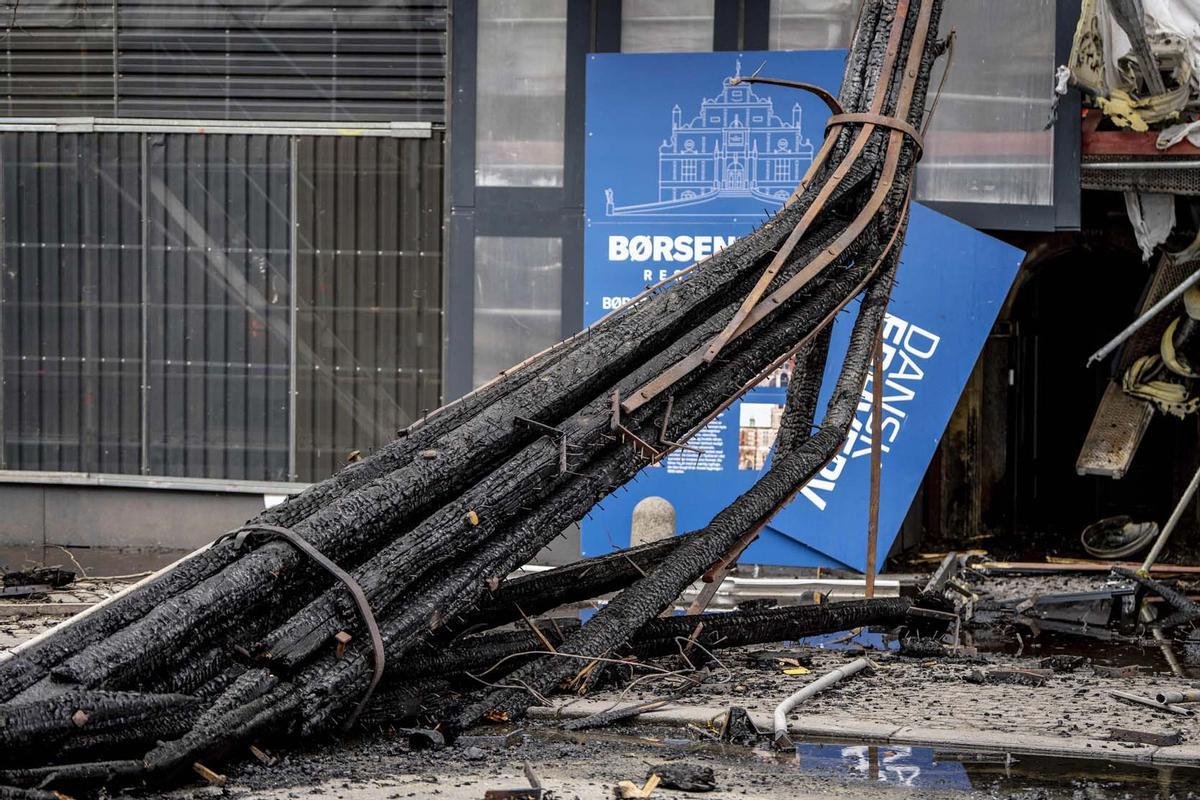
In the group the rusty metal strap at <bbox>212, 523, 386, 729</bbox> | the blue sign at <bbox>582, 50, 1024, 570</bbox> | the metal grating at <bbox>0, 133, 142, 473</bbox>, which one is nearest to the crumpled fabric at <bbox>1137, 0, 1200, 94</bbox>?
the blue sign at <bbox>582, 50, 1024, 570</bbox>

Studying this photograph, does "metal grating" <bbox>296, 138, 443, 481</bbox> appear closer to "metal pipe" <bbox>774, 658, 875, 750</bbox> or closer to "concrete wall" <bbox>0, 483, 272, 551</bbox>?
"concrete wall" <bbox>0, 483, 272, 551</bbox>

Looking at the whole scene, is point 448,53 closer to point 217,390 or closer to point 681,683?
point 217,390

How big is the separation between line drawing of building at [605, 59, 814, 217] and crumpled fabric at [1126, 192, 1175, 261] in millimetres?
2480

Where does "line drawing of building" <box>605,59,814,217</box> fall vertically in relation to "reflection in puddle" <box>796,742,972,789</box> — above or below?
above

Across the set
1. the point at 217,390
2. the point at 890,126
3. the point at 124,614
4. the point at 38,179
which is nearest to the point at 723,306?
the point at 890,126

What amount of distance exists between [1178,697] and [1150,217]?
5263mm

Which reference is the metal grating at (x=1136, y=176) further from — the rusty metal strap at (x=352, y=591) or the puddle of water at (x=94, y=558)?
the puddle of water at (x=94, y=558)

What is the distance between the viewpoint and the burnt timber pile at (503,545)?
596 centimetres

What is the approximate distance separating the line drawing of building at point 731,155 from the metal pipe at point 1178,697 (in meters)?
5.30

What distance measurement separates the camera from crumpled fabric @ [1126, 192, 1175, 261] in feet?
38.1

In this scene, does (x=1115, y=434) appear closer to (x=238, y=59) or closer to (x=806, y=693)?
(x=806, y=693)

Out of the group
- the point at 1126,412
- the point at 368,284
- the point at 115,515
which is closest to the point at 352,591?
the point at 368,284

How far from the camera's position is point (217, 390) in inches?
506

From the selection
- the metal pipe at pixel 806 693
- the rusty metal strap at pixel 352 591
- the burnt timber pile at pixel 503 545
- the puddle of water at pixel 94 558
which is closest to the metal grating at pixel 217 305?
the puddle of water at pixel 94 558
